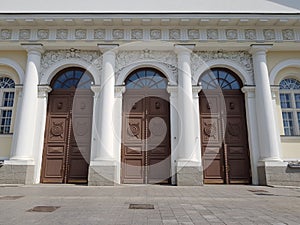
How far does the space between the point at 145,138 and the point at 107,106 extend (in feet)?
6.50

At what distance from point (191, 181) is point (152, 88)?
163 inches

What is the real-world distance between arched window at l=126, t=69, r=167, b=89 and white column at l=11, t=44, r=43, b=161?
3.83 m

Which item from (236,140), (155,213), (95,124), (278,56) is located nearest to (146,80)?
(95,124)

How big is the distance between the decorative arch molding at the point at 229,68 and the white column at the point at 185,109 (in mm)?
523

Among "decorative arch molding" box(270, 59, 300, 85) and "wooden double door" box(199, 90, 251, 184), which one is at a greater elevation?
"decorative arch molding" box(270, 59, 300, 85)

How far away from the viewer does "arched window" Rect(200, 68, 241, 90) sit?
10367 millimetres

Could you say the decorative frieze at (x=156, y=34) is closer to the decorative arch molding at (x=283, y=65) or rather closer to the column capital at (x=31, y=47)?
the column capital at (x=31, y=47)

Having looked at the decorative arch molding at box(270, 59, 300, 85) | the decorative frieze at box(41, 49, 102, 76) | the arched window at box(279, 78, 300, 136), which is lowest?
the arched window at box(279, 78, 300, 136)

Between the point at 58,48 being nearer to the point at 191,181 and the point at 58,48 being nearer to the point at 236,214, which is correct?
the point at 191,181

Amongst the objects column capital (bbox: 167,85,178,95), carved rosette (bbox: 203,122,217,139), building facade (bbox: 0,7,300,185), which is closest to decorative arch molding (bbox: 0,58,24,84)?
building facade (bbox: 0,7,300,185)

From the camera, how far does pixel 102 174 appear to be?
857cm

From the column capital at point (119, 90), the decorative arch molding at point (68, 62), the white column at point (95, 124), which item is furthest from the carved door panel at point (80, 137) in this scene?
the column capital at point (119, 90)
